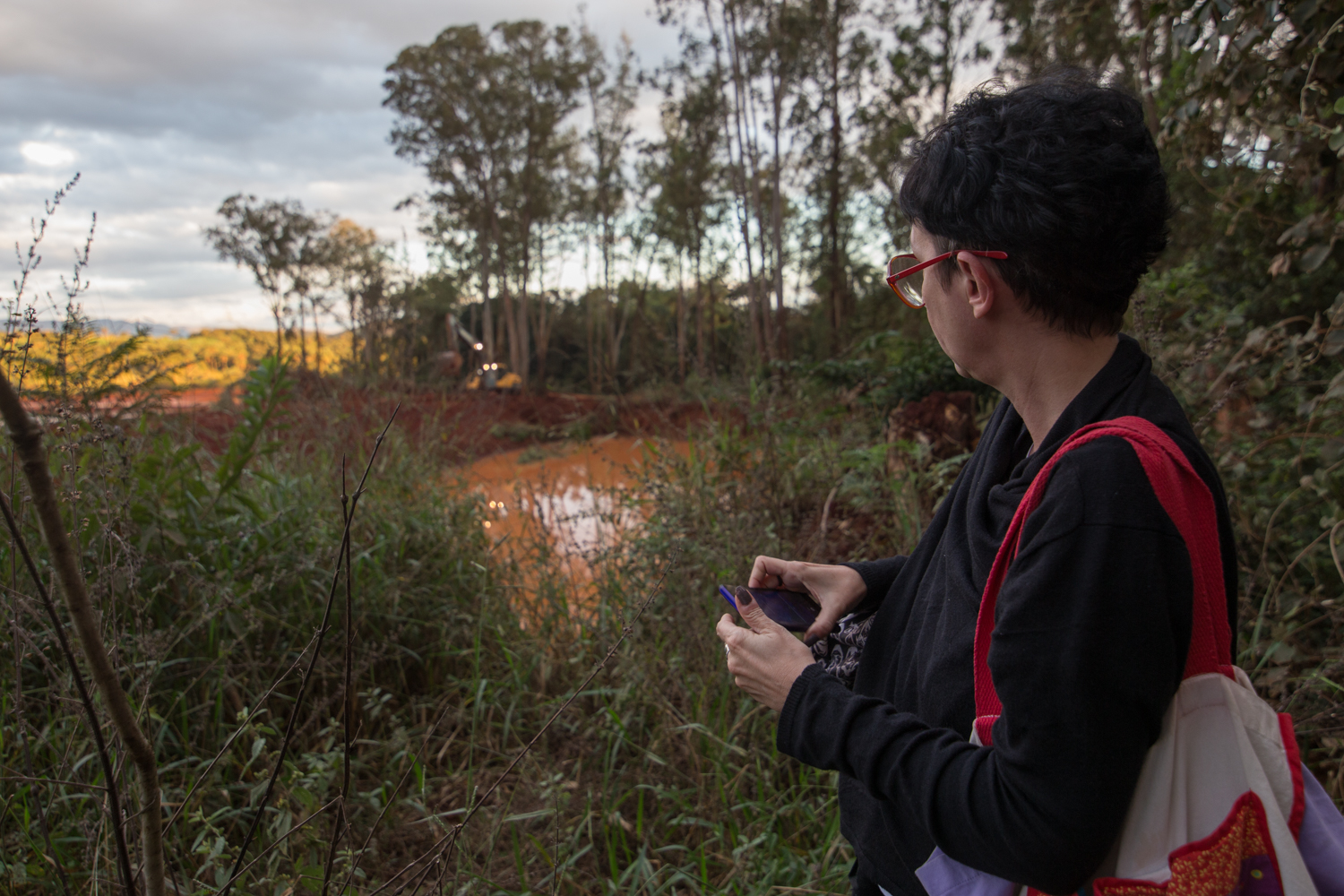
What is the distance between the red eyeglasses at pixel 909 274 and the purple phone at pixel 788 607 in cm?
47

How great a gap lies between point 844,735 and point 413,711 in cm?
233

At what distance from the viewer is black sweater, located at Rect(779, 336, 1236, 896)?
2.16ft

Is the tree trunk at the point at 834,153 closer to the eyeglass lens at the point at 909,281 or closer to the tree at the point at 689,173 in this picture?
the tree at the point at 689,173

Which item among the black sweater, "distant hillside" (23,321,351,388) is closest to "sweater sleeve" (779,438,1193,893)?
the black sweater

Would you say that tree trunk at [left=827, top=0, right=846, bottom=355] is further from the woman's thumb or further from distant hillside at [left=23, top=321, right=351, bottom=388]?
the woman's thumb

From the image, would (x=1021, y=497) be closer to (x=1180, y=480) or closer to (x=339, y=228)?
(x=1180, y=480)

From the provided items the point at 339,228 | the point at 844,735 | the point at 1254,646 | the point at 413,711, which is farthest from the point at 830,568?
the point at 339,228

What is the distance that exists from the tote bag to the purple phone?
0.54 m

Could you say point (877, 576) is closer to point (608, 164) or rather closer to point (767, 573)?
point (767, 573)

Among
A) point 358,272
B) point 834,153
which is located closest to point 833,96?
point 834,153

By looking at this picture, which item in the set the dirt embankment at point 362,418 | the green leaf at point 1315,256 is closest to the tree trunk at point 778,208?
the dirt embankment at point 362,418

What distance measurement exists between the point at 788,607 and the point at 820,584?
0.06 metres

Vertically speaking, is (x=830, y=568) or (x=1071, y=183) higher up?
(x=1071, y=183)

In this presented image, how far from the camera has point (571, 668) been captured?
9.57ft
